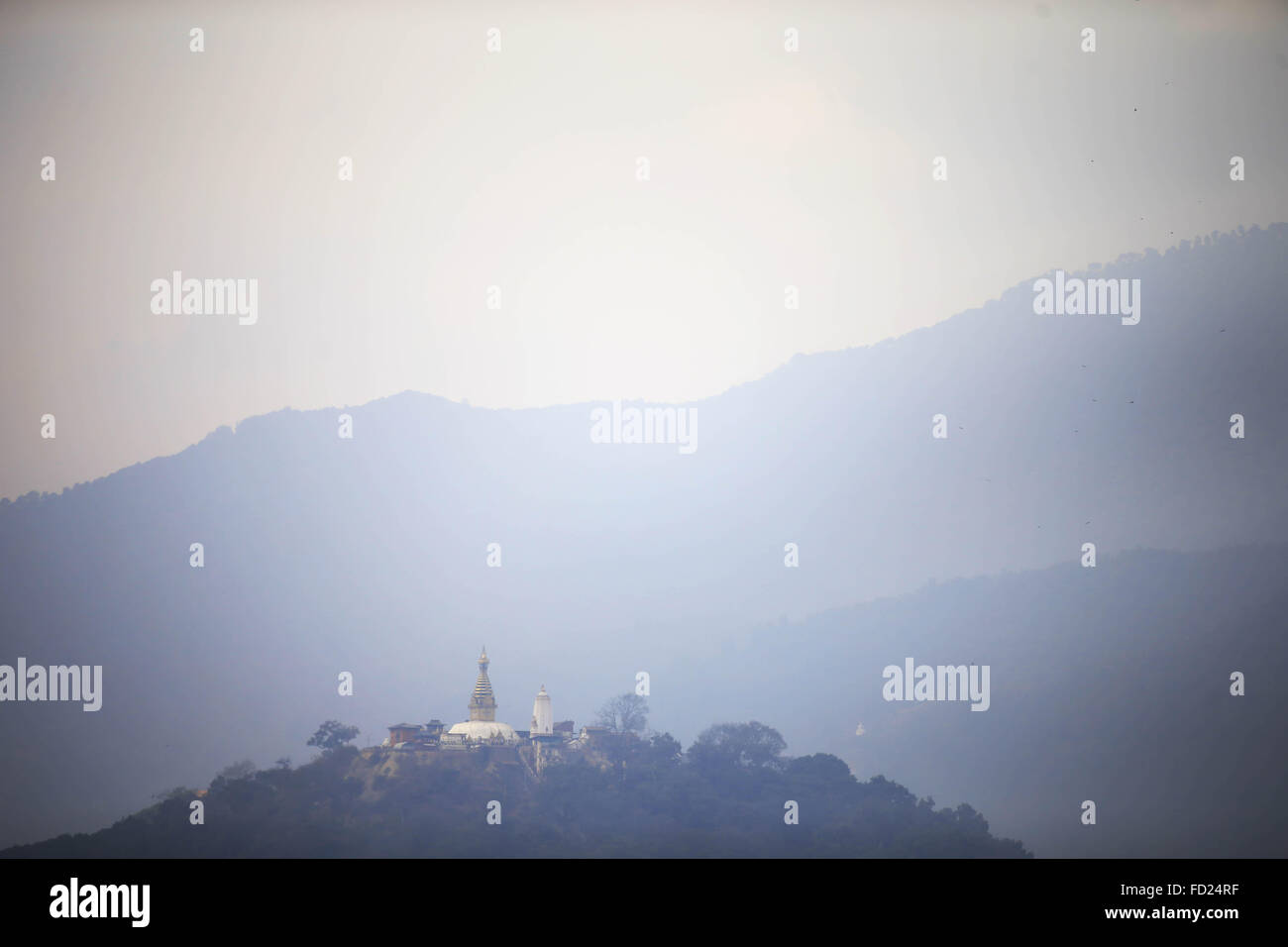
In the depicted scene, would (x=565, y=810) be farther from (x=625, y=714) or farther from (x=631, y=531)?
(x=631, y=531)

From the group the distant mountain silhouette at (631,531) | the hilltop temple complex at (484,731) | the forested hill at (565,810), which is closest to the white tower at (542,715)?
the hilltop temple complex at (484,731)

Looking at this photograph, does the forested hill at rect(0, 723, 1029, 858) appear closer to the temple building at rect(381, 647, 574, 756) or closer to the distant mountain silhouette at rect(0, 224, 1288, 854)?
the temple building at rect(381, 647, 574, 756)

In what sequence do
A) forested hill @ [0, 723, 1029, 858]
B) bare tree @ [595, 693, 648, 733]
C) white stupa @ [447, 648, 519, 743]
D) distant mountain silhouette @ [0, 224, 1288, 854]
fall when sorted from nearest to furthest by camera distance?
forested hill @ [0, 723, 1029, 858] → distant mountain silhouette @ [0, 224, 1288, 854] → white stupa @ [447, 648, 519, 743] → bare tree @ [595, 693, 648, 733]

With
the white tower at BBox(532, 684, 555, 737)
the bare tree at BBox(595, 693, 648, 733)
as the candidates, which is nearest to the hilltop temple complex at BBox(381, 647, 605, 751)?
the white tower at BBox(532, 684, 555, 737)

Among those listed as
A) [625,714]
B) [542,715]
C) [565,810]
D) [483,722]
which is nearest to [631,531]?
[625,714]

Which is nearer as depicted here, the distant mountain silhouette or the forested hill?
the forested hill
